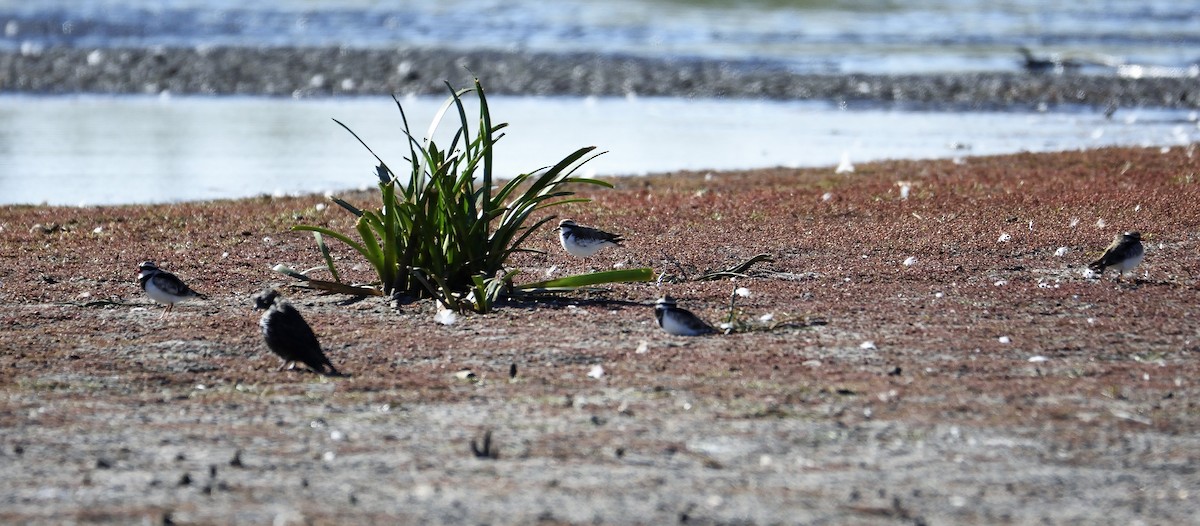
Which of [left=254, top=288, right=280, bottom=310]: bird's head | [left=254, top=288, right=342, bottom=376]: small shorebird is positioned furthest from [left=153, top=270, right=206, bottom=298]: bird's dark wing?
[left=254, top=288, right=342, bottom=376]: small shorebird

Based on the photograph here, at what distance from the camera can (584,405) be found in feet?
19.9

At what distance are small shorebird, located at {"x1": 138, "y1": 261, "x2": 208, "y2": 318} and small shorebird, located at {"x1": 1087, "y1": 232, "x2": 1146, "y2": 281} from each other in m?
5.19

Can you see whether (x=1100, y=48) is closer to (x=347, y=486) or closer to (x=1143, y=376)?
(x=1143, y=376)

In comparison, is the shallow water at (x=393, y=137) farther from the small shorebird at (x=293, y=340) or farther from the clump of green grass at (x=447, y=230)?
the small shorebird at (x=293, y=340)

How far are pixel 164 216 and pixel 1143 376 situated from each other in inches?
335

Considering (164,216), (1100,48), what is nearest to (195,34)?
(1100,48)

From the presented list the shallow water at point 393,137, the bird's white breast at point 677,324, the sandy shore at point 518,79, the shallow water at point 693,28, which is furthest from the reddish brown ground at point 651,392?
the shallow water at point 693,28

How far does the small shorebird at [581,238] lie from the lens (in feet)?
30.2

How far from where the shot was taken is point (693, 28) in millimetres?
41469

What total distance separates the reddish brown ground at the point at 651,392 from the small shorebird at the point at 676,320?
0.07m

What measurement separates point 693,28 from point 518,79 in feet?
46.0

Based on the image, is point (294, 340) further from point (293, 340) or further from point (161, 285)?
point (161, 285)

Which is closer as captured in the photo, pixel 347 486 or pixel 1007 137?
pixel 347 486

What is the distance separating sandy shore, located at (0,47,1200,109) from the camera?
84.3ft
